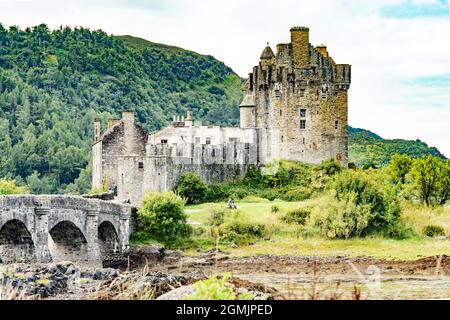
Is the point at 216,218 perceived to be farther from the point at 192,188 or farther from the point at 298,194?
the point at 298,194

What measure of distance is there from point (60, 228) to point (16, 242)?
3.52 m

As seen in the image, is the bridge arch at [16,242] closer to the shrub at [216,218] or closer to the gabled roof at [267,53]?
the shrub at [216,218]

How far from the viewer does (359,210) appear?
46.6 meters

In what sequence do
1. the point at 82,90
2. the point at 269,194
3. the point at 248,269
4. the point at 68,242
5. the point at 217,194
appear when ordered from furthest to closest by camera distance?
the point at 82,90 → the point at 269,194 → the point at 217,194 → the point at 68,242 → the point at 248,269

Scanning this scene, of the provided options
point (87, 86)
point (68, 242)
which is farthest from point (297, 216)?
point (87, 86)

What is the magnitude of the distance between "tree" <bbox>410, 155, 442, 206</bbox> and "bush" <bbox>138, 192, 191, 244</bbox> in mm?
10129

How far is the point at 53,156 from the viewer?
77.0 metres

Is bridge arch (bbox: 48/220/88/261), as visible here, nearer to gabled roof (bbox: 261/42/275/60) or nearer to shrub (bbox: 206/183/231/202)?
shrub (bbox: 206/183/231/202)

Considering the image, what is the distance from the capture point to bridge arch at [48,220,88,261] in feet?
132

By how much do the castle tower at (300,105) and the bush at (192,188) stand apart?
5.73 meters

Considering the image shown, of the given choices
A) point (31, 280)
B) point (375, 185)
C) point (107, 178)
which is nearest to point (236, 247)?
point (375, 185)

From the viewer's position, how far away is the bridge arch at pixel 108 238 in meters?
44.2

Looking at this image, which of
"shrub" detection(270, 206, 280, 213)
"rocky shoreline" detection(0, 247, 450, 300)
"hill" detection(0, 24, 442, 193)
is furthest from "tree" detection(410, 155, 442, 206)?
"hill" detection(0, 24, 442, 193)
